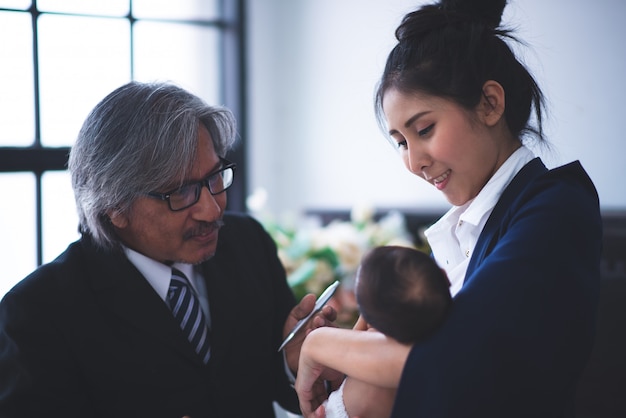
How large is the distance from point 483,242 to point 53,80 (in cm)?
211

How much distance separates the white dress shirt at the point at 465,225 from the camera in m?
1.27

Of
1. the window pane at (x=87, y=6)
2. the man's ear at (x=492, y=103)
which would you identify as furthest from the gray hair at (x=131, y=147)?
the window pane at (x=87, y=6)

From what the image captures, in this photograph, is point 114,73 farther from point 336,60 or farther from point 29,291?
point 29,291

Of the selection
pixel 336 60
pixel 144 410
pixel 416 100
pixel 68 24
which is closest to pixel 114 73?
pixel 68 24

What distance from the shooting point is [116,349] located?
60.8 inches

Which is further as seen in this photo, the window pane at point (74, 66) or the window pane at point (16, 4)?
the window pane at point (74, 66)

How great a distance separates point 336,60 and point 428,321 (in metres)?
2.49

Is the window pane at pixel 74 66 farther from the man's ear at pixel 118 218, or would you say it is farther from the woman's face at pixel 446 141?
the woman's face at pixel 446 141

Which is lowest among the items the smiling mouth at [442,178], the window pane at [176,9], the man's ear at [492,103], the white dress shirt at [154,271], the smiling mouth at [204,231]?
the white dress shirt at [154,271]

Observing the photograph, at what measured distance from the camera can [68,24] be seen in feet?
8.84

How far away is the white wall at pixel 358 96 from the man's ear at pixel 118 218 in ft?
4.94

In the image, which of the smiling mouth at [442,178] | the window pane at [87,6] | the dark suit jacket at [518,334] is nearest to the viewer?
the dark suit jacket at [518,334]

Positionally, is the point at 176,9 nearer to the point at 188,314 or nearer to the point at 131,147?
the point at 131,147

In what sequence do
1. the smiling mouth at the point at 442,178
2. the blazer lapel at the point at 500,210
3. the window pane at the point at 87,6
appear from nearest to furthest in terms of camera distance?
the blazer lapel at the point at 500,210 → the smiling mouth at the point at 442,178 → the window pane at the point at 87,6
